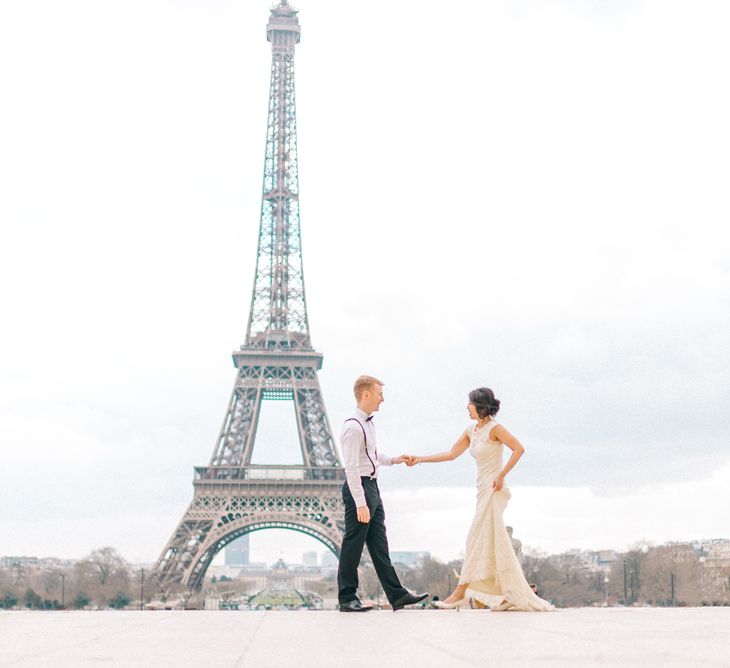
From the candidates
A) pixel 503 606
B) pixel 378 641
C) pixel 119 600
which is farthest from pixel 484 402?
pixel 119 600

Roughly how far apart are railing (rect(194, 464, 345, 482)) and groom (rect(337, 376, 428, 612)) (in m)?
48.1

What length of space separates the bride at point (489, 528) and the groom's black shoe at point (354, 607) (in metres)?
0.90

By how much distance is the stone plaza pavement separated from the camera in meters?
5.39

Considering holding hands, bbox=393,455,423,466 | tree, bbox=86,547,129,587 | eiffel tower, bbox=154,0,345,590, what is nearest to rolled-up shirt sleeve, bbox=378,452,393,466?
holding hands, bbox=393,455,423,466

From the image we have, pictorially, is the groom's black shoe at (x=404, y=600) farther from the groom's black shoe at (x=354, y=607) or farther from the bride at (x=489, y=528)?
the bride at (x=489, y=528)

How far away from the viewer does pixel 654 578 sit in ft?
202

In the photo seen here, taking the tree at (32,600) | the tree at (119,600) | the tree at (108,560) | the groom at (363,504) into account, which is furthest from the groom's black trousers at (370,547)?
the tree at (108,560)

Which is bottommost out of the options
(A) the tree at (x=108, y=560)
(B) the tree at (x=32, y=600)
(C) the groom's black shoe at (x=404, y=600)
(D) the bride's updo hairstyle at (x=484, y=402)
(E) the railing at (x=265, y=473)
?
(B) the tree at (x=32, y=600)

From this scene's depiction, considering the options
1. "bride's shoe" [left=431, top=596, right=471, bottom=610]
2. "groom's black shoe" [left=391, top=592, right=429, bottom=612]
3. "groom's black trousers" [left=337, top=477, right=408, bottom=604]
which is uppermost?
Answer: "groom's black trousers" [left=337, top=477, right=408, bottom=604]

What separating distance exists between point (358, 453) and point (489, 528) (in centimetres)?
170

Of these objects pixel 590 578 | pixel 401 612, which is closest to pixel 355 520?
pixel 401 612

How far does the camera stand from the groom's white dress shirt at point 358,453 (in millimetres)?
10289

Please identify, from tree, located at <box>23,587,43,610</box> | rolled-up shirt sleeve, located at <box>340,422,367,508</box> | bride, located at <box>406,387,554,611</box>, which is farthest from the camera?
tree, located at <box>23,587,43,610</box>

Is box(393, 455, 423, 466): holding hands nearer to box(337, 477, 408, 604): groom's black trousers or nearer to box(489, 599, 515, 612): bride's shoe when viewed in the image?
box(337, 477, 408, 604): groom's black trousers
